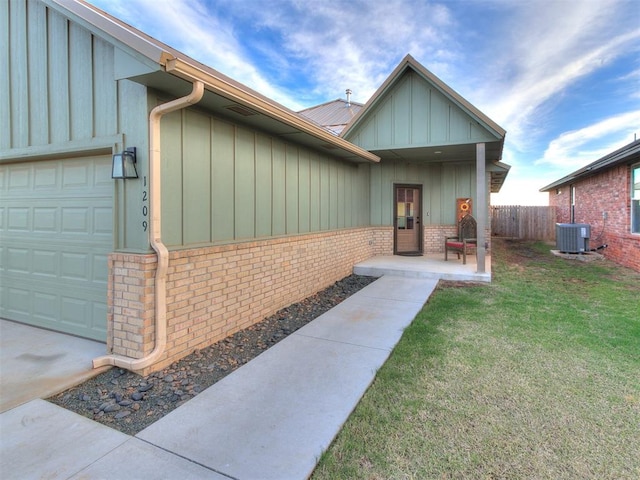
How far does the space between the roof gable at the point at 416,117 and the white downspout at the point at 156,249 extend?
6309mm

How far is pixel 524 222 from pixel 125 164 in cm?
1997

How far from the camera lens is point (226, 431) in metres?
2.41

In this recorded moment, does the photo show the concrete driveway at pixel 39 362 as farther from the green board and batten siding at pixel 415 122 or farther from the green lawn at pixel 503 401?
the green board and batten siding at pixel 415 122

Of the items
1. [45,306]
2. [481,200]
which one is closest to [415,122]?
[481,200]

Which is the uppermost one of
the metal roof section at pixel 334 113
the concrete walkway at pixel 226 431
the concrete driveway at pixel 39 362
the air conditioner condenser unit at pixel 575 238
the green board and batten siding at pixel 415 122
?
the metal roof section at pixel 334 113

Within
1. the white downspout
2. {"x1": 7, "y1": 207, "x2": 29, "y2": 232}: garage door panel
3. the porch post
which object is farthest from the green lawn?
{"x1": 7, "y1": 207, "x2": 29, "y2": 232}: garage door panel

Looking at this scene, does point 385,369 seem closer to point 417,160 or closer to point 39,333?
point 39,333

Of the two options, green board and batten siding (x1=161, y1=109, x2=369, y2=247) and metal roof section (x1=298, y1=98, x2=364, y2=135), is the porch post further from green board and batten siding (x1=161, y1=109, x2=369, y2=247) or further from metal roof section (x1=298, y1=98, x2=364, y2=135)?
metal roof section (x1=298, y1=98, x2=364, y2=135)

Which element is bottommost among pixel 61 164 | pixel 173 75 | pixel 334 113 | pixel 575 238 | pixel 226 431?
pixel 226 431

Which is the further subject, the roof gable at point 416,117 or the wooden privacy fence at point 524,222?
the wooden privacy fence at point 524,222

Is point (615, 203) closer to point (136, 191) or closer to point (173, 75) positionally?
point (173, 75)

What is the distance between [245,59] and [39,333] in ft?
32.3

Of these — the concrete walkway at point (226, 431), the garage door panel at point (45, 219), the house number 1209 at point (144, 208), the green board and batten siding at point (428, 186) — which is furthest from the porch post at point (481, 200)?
the garage door panel at point (45, 219)

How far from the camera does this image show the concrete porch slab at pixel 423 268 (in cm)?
748
